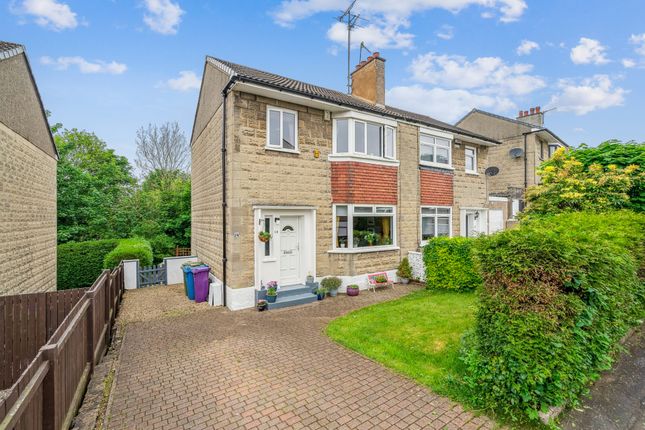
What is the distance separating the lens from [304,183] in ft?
32.2

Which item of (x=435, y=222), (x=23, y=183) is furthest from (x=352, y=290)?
(x=23, y=183)

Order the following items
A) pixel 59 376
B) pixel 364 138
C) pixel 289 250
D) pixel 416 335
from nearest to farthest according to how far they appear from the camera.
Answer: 1. pixel 59 376
2. pixel 416 335
3. pixel 289 250
4. pixel 364 138

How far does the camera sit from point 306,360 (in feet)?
17.7

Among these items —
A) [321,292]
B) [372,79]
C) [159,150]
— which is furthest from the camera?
[159,150]

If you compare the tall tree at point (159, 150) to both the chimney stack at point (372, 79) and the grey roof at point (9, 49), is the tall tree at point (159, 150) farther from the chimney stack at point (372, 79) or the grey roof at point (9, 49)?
the chimney stack at point (372, 79)

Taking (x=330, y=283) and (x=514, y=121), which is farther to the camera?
(x=514, y=121)

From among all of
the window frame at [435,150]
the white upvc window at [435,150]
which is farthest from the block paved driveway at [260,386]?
the white upvc window at [435,150]

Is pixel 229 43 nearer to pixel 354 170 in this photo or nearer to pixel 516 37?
pixel 354 170

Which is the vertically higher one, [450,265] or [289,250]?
[289,250]

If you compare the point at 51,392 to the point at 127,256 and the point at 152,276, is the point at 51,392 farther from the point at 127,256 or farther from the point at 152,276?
the point at 127,256

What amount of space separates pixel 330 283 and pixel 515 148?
63.8 feet

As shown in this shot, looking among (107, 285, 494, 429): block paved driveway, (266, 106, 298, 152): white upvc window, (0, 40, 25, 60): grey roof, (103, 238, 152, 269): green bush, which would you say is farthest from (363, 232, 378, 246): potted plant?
(0, 40, 25, 60): grey roof

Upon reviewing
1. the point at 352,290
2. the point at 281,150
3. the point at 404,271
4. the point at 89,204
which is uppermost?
the point at 281,150

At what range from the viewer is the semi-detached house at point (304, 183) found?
877cm
